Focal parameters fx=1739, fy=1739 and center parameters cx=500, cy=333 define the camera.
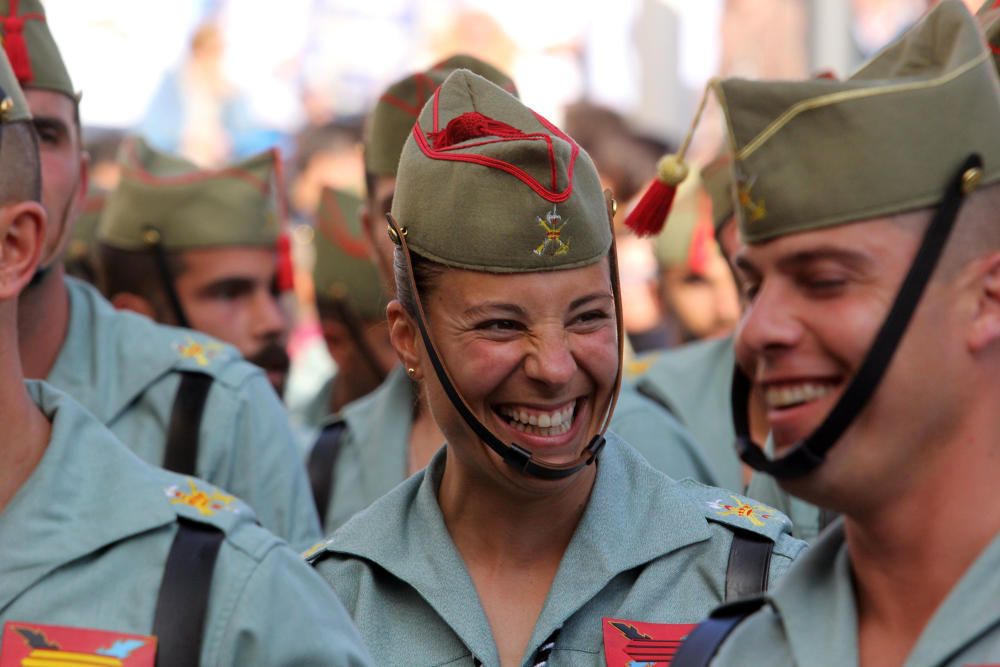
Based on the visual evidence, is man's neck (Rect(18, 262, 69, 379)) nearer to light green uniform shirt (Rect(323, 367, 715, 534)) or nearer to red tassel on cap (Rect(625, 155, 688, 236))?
light green uniform shirt (Rect(323, 367, 715, 534))

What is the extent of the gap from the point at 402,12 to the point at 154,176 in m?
8.23

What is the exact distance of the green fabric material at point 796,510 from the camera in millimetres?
4191

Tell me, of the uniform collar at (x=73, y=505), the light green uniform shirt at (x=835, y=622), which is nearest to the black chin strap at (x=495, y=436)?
the uniform collar at (x=73, y=505)

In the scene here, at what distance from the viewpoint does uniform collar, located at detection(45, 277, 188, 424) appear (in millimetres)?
4453

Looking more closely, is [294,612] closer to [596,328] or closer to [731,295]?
[596,328]

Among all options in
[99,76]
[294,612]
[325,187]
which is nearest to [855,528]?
[294,612]

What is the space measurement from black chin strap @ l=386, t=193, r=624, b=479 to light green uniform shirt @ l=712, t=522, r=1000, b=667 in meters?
0.90

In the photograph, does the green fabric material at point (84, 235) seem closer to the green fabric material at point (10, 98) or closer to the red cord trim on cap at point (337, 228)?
the red cord trim on cap at point (337, 228)

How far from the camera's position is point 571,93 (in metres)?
13.4

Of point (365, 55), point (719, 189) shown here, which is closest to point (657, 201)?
point (719, 189)

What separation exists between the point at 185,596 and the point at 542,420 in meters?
0.91

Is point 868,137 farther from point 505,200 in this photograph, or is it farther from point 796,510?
point 796,510

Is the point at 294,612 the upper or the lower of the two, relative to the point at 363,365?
upper

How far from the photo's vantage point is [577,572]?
3396mm
